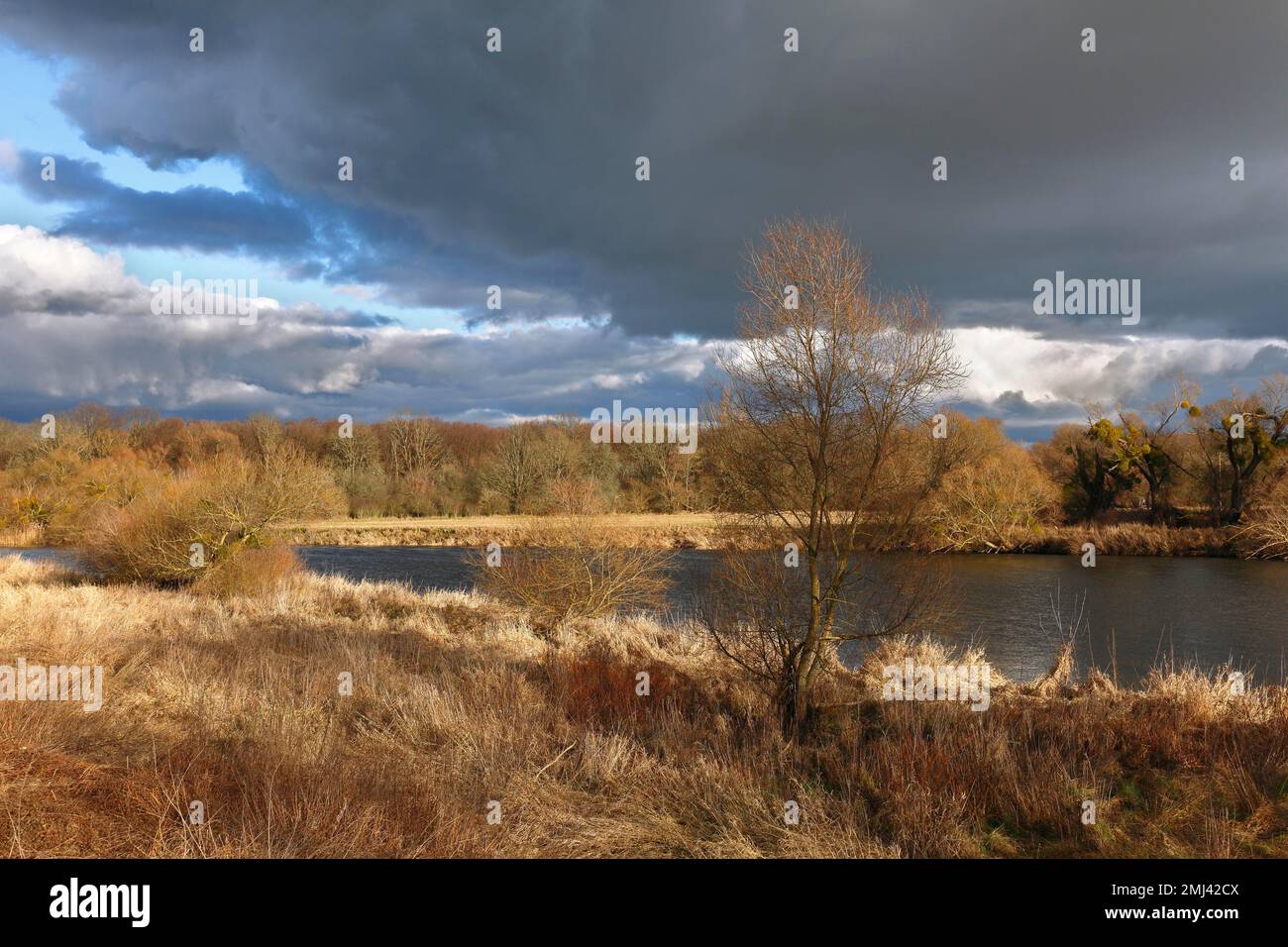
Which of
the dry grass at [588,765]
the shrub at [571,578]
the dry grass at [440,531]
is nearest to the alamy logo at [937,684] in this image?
the dry grass at [588,765]

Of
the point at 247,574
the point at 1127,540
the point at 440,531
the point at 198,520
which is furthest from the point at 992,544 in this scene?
the point at 198,520

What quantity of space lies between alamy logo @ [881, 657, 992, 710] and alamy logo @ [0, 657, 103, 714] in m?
9.55

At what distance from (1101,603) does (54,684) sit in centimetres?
2701

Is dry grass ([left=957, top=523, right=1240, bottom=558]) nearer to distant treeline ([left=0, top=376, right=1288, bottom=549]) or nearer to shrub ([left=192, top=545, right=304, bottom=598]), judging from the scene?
distant treeline ([left=0, top=376, right=1288, bottom=549])

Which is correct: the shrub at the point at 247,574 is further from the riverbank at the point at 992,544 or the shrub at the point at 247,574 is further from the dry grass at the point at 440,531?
the dry grass at the point at 440,531

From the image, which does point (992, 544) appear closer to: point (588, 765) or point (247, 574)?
point (247, 574)

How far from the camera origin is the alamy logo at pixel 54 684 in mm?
7922

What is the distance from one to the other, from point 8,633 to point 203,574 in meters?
12.4

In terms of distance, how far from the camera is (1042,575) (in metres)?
31.7

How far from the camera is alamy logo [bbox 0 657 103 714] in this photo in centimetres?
792

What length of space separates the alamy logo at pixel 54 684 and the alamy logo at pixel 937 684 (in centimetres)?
955

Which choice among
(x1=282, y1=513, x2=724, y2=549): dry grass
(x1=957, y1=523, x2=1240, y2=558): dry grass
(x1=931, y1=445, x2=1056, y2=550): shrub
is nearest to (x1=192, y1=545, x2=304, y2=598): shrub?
(x1=282, y1=513, x2=724, y2=549): dry grass

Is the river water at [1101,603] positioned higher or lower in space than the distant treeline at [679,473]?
lower

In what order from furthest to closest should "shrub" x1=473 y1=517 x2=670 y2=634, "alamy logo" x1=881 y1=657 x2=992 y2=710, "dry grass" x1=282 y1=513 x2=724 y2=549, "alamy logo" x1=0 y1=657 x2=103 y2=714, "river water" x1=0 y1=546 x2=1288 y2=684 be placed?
"dry grass" x1=282 y1=513 x2=724 y2=549, "shrub" x1=473 y1=517 x2=670 y2=634, "river water" x1=0 y1=546 x2=1288 y2=684, "alamy logo" x1=881 y1=657 x2=992 y2=710, "alamy logo" x1=0 y1=657 x2=103 y2=714
